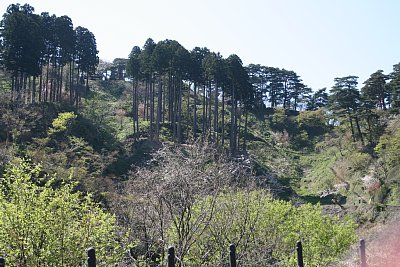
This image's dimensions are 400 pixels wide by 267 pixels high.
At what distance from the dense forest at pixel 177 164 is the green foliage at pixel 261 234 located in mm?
58

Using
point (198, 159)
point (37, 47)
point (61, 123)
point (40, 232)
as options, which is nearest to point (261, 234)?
point (198, 159)

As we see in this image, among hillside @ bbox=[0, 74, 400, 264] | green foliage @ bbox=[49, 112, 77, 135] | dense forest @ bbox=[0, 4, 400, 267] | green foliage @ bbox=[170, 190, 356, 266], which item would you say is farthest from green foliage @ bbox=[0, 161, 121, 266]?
green foliage @ bbox=[49, 112, 77, 135]

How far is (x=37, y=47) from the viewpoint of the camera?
35.1 metres

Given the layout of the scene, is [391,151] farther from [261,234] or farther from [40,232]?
[40,232]

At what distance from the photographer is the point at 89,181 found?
23.9 meters

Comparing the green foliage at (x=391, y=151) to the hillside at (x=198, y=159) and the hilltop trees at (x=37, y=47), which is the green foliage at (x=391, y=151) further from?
the hilltop trees at (x=37, y=47)

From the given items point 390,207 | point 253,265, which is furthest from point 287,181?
point 253,265

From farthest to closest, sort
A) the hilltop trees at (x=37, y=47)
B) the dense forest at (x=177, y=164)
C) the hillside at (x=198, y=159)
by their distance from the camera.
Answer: the hilltop trees at (x=37, y=47), the hillside at (x=198, y=159), the dense forest at (x=177, y=164)

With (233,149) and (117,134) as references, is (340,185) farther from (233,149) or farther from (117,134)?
(117,134)

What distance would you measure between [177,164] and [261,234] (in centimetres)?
525

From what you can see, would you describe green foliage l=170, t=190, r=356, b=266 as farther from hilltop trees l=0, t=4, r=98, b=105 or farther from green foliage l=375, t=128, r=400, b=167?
hilltop trees l=0, t=4, r=98, b=105

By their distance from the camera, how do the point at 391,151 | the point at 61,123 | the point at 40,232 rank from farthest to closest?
the point at 61,123 → the point at 391,151 → the point at 40,232

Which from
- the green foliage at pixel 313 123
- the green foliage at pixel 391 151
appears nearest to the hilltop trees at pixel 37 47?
the green foliage at pixel 391 151

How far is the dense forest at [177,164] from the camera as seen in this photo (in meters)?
9.29
